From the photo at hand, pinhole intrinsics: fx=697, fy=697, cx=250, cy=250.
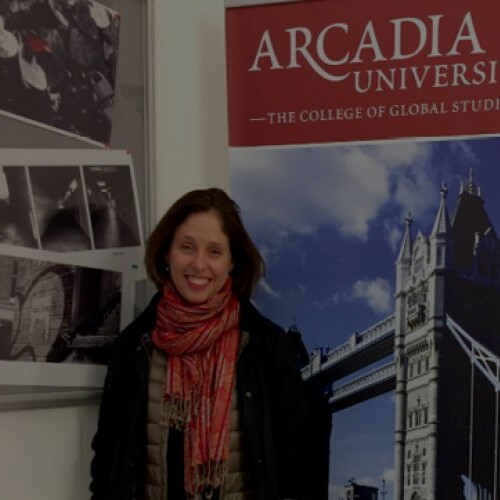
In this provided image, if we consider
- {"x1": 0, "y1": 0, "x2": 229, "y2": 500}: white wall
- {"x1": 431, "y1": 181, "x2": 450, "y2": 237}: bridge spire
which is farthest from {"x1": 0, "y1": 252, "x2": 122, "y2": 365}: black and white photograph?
{"x1": 431, "y1": 181, "x2": 450, "y2": 237}: bridge spire

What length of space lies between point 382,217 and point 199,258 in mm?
459

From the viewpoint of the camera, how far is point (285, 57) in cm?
166

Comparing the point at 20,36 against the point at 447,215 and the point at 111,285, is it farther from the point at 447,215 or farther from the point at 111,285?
the point at 447,215

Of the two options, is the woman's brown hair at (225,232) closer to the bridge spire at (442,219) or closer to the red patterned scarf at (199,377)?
the red patterned scarf at (199,377)

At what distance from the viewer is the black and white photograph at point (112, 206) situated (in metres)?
1.57

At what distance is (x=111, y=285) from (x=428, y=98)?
84cm

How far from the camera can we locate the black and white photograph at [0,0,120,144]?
138cm

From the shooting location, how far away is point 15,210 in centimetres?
139

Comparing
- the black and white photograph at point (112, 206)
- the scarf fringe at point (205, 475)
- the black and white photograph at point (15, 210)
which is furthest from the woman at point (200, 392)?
the black and white photograph at point (15, 210)

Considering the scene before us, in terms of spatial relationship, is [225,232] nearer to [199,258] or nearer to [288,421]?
[199,258]

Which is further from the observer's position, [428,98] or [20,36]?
[428,98]

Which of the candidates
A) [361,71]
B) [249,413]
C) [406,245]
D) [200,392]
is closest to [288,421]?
[249,413]

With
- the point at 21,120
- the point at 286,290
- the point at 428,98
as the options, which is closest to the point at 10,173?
the point at 21,120

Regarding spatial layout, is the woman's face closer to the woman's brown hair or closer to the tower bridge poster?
the woman's brown hair
